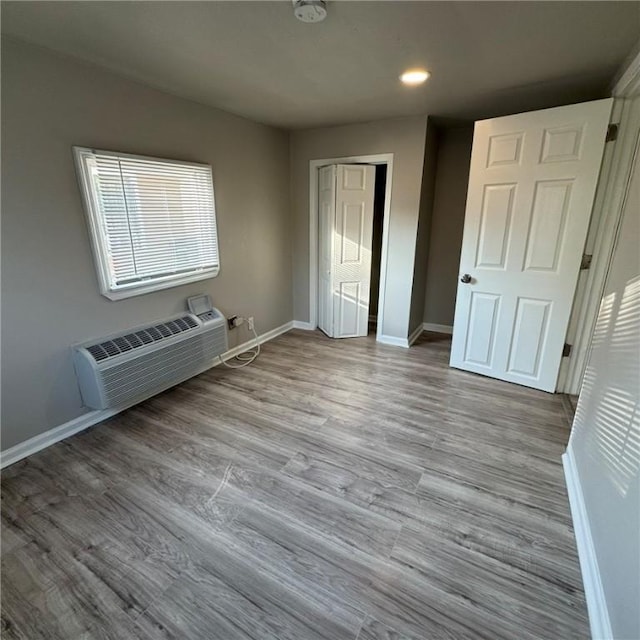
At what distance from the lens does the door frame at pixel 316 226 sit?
11.5 ft

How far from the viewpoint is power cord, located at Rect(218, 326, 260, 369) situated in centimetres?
338

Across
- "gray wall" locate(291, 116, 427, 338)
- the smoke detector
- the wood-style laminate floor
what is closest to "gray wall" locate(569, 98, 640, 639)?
the wood-style laminate floor

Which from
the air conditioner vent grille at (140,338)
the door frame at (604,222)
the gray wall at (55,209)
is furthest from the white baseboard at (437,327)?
the gray wall at (55,209)

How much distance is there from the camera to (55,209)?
2.04 m

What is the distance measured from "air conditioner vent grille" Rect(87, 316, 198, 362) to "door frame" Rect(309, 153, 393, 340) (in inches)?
69.3

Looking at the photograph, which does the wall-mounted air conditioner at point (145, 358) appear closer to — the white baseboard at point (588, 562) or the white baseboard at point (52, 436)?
the white baseboard at point (52, 436)

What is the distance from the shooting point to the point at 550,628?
47.8 inches

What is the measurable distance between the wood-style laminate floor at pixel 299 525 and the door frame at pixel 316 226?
4.94ft

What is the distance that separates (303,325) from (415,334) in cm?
144

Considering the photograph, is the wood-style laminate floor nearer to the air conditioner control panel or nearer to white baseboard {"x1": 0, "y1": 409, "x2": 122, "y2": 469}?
white baseboard {"x1": 0, "y1": 409, "x2": 122, "y2": 469}

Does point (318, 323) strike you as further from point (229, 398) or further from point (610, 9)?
point (610, 9)

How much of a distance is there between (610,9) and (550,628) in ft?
8.33

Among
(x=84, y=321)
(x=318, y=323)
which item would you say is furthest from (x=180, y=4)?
(x=318, y=323)

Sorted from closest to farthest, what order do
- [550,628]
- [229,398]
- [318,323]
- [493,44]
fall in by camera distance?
1. [550,628]
2. [493,44]
3. [229,398]
4. [318,323]
